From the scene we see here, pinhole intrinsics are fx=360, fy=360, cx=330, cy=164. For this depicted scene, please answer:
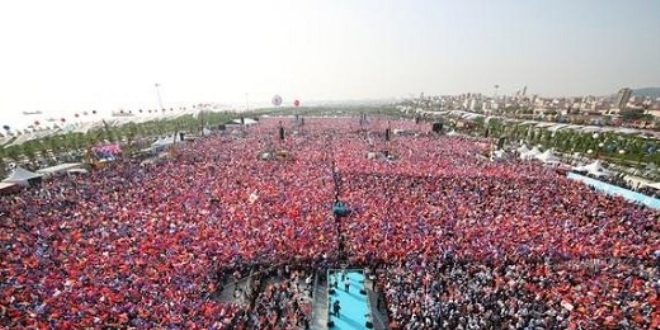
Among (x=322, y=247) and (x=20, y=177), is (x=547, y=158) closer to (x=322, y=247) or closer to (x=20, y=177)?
(x=322, y=247)

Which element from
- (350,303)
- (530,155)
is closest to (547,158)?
(530,155)

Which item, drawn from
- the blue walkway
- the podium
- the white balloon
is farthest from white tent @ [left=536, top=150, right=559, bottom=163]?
the white balloon

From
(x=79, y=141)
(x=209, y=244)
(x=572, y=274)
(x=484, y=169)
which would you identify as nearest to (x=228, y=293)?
(x=209, y=244)

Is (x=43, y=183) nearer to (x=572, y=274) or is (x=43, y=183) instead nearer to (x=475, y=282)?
(x=475, y=282)

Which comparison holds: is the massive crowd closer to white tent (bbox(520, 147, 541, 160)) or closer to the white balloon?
white tent (bbox(520, 147, 541, 160))

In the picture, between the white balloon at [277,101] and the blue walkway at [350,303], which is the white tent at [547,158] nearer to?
the blue walkway at [350,303]

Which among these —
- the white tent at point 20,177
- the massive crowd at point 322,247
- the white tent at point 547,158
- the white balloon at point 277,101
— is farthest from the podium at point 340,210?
the white balloon at point 277,101
